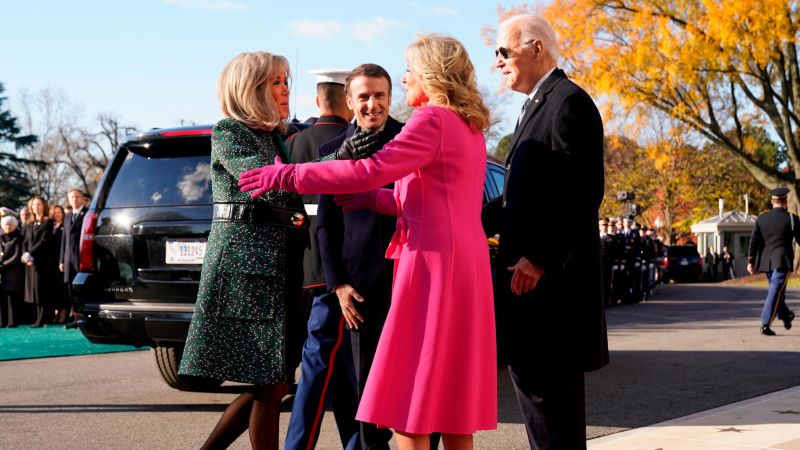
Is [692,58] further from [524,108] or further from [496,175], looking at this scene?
[524,108]

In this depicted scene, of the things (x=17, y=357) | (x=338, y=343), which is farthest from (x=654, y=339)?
(x=338, y=343)

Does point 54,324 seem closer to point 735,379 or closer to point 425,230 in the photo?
point 735,379

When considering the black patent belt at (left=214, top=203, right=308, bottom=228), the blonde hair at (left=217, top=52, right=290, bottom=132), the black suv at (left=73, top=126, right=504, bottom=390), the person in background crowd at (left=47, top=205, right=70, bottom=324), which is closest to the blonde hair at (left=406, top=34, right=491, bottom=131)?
the blonde hair at (left=217, top=52, right=290, bottom=132)

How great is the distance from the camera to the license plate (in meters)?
6.29

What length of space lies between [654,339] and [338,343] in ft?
26.6

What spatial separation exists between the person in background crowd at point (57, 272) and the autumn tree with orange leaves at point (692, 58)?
18.1m

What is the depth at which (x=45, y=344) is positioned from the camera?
1214 centimetres

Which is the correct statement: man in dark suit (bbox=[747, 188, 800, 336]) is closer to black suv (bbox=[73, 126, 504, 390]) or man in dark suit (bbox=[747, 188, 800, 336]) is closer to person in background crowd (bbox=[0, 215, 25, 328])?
black suv (bbox=[73, 126, 504, 390])

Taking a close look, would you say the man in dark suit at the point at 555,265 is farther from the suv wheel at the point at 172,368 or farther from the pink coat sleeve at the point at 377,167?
the suv wheel at the point at 172,368

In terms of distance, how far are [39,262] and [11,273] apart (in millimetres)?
478

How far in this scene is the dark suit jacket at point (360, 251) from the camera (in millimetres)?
4211

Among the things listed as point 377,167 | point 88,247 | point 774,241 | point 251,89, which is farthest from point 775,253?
point 377,167

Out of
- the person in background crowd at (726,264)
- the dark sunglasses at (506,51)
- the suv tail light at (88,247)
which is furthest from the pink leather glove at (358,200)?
the person in background crowd at (726,264)

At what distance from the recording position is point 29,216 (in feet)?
52.2
